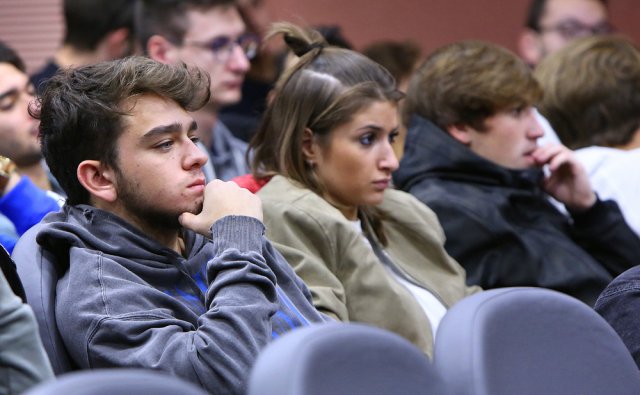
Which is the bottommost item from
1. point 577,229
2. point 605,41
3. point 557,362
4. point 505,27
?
point 505,27

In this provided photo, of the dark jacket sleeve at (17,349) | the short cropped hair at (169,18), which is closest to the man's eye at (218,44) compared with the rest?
the short cropped hair at (169,18)

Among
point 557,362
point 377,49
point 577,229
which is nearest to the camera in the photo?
point 557,362

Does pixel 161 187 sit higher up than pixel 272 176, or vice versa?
pixel 161 187

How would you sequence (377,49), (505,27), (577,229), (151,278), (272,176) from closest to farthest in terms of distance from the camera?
1. (151,278)
2. (272,176)
3. (577,229)
4. (377,49)
5. (505,27)

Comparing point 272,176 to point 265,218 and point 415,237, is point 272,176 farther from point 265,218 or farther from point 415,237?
point 415,237

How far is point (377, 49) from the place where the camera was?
15.9 feet

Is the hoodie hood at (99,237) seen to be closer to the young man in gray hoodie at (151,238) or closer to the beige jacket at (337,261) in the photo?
the young man in gray hoodie at (151,238)

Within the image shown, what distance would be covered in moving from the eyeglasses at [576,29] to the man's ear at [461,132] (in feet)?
5.77

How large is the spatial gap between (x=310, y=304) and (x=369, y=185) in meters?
0.57

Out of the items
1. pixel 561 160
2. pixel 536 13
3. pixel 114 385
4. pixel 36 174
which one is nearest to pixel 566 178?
pixel 561 160

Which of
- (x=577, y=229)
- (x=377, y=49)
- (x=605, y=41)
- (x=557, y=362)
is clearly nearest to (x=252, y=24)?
(x=377, y=49)

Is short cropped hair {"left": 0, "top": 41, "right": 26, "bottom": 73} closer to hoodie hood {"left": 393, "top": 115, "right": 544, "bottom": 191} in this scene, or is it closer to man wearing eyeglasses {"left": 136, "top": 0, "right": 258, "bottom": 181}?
man wearing eyeglasses {"left": 136, "top": 0, "right": 258, "bottom": 181}

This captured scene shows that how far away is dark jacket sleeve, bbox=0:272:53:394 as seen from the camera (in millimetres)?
1673

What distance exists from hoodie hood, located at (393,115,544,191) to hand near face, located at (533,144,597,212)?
14cm
